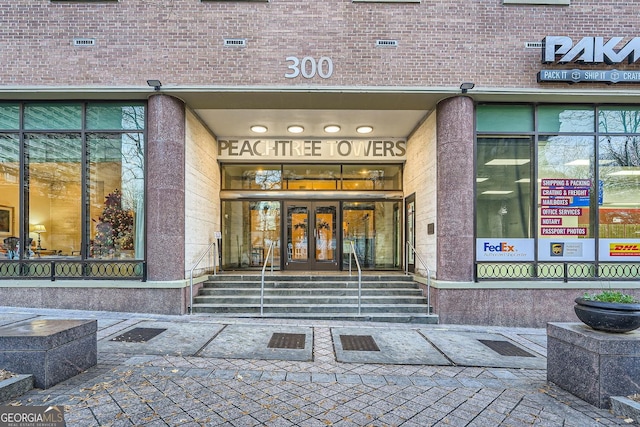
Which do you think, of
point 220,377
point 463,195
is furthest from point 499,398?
point 463,195

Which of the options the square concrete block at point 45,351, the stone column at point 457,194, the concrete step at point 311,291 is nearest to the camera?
the square concrete block at point 45,351

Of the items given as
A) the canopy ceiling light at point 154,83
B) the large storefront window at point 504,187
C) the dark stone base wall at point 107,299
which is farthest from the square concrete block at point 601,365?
the canopy ceiling light at point 154,83

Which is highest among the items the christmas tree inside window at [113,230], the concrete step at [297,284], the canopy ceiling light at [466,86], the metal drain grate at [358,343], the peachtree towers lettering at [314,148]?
the canopy ceiling light at [466,86]

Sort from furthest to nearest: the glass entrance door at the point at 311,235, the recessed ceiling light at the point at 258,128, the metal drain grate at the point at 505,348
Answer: the glass entrance door at the point at 311,235
the recessed ceiling light at the point at 258,128
the metal drain grate at the point at 505,348

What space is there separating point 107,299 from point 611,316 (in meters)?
8.62

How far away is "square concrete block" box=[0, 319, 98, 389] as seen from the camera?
404cm

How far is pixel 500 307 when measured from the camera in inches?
309

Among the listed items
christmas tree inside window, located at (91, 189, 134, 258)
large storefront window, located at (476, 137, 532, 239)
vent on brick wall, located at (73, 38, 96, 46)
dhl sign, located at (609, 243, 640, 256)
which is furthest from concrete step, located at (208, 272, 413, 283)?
vent on brick wall, located at (73, 38, 96, 46)

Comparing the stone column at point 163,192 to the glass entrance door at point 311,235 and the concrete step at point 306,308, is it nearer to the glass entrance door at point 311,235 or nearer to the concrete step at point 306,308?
the concrete step at point 306,308

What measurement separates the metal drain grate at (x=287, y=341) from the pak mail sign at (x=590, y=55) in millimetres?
7281

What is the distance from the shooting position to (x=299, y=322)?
762 cm

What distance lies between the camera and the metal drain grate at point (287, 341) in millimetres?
5970

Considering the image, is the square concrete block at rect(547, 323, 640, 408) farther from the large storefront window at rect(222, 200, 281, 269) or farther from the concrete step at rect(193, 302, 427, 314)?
the large storefront window at rect(222, 200, 281, 269)

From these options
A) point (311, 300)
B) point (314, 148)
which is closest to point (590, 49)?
point (314, 148)
